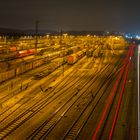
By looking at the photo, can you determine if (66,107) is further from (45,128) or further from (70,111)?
(45,128)

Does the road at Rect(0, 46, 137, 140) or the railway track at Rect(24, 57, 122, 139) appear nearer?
the railway track at Rect(24, 57, 122, 139)

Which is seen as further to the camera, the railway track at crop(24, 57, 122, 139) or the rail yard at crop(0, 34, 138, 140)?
the rail yard at crop(0, 34, 138, 140)

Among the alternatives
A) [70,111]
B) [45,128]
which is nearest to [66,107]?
[70,111]

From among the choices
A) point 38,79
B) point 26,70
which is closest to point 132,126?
point 38,79

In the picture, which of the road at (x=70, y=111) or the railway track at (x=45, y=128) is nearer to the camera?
the railway track at (x=45, y=128)

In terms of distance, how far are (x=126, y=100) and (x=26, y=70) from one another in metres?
20.0

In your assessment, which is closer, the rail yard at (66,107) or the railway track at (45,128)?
the railway track at (45,128)

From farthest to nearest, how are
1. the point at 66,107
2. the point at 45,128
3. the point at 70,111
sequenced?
the point at 66,107 → the point at 70,111 → the point at 45,128

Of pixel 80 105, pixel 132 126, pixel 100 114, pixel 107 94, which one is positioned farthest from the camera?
pixel 107 94

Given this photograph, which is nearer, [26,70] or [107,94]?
[107,94]

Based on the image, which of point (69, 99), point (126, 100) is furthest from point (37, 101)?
point (126, 100)

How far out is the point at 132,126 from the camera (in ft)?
63.5

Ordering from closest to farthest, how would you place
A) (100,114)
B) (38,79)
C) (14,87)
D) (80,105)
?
(100,114)
(80,105)
(14,87)
(38,79)

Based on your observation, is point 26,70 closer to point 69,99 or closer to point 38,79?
point 38,79
